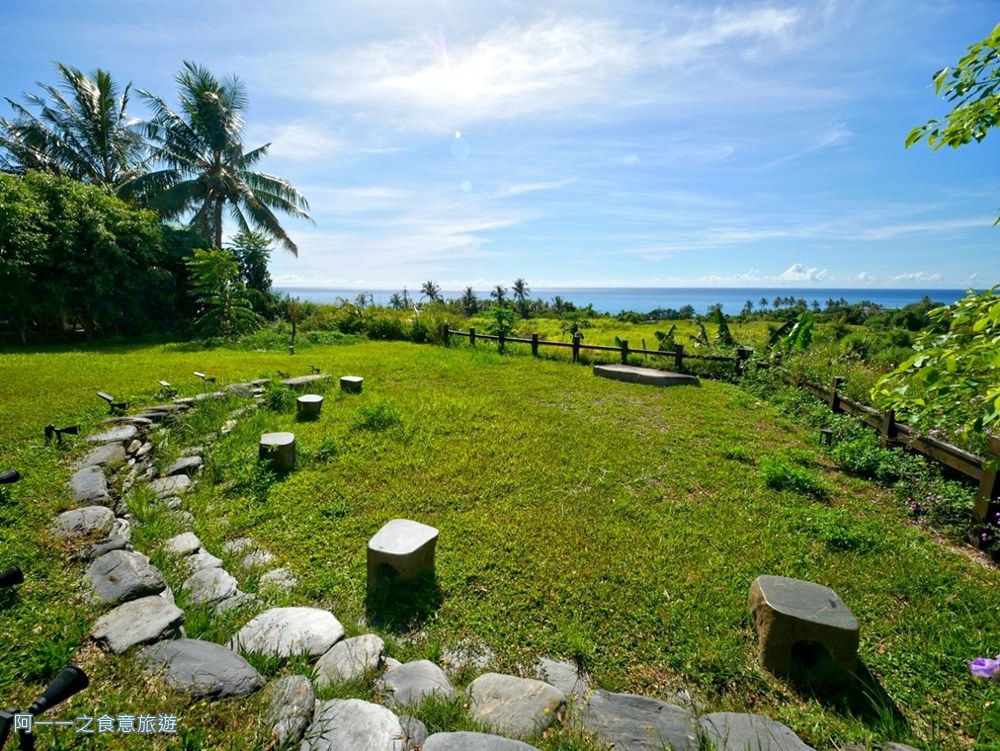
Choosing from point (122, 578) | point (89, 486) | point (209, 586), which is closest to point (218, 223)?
point (89, 486)

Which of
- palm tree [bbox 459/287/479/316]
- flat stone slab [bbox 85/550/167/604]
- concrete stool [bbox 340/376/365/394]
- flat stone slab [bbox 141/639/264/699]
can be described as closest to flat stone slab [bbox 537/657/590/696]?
flat stone slab [bbox 141/639/264/699]

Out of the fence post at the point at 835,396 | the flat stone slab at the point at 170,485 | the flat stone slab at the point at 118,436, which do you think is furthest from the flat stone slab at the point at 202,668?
the fence post at the point at 835,396

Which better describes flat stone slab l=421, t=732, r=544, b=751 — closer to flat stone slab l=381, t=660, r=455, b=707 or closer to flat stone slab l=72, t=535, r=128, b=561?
flat stone slab l=381, t=660, r=455, b=707

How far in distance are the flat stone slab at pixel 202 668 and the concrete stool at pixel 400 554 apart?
1.01 meters

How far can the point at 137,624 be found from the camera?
2.08 m

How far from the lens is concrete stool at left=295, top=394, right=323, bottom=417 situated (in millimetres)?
6441

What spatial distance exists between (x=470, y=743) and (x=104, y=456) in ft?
14.3

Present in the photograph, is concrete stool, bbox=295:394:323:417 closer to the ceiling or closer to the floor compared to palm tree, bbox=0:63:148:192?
closer to the floor

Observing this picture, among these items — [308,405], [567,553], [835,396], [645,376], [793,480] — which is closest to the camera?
[567,553]

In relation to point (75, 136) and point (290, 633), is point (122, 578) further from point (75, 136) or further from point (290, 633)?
point (75, 136)

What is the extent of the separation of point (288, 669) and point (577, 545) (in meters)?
2.16

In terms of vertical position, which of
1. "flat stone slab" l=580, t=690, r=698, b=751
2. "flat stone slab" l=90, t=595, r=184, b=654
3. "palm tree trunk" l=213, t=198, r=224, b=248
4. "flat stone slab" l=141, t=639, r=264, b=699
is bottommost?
"flat stone slab" l=580, t=690, r=698, b=751

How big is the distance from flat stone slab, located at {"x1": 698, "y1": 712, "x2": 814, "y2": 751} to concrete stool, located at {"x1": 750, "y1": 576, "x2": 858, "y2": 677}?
51 cm

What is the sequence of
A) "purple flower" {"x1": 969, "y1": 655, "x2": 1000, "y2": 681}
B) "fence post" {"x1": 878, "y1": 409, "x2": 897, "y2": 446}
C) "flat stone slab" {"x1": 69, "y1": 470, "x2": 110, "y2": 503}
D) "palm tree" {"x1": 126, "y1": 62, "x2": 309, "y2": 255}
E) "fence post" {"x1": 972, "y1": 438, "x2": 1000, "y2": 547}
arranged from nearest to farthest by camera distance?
"purple flower" {"x1": 969, "y1": 655, "x2": 1000, "y2": 681}
"flat stone slab" {"x1": 69, "y1": 470, "x2": 110, "y2": 503}
"fence post" {"x1": 972, "y1": 438, "x2": 1000, "y2": 547}
"fence post" {"x1": 878, "y1": 409, "x2": 897, "y2": 446}
"palm tree" {"x1": 126, "y1": 62, "x2": 309, "y2": 255}
